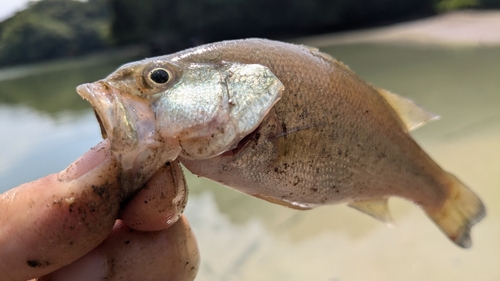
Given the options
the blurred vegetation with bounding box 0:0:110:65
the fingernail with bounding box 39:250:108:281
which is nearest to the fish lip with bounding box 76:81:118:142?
the fingernail with bounding box 39:250:108:281

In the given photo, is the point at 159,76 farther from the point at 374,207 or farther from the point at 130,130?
the point at 374,207

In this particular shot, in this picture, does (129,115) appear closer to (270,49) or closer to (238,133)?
(238,133)

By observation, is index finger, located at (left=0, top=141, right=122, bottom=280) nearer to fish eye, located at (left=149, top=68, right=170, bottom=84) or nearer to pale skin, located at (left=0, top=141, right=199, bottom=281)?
pale skin, located at (left=0, top=141, right=199, bottom=281)

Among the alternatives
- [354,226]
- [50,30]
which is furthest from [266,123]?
[50,30]

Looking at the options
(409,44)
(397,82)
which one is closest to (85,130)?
(397,82)

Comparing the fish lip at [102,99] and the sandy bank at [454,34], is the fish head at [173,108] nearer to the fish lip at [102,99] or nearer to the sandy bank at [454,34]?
the fish lip at [102,99]
